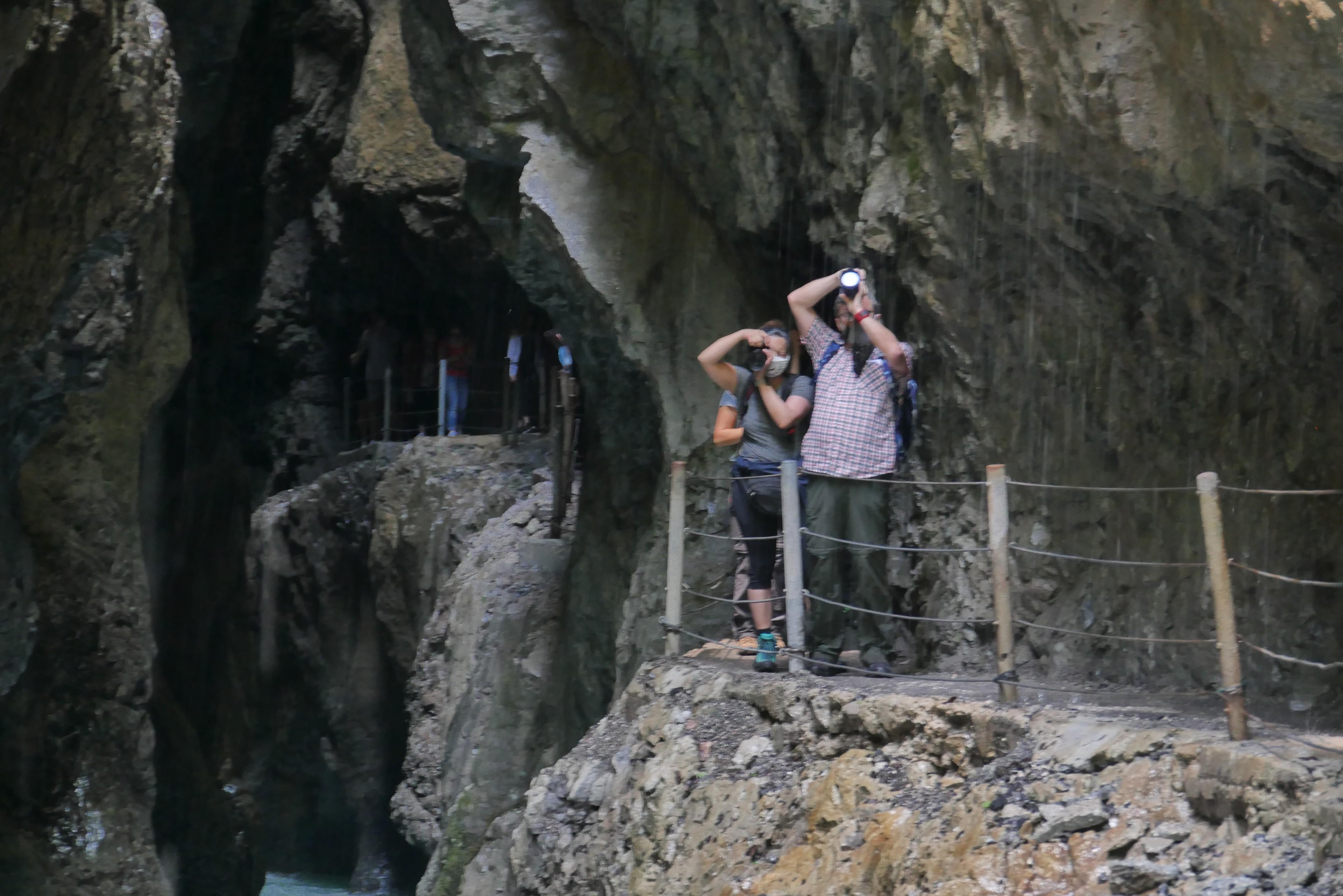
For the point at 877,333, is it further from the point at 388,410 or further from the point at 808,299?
the point at 388,410

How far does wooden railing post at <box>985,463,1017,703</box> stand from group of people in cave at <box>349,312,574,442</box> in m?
13.8

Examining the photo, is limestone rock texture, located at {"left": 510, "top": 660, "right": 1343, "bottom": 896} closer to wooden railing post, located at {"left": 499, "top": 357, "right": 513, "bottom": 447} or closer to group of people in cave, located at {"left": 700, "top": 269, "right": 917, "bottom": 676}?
group of people in cave, located at {"left": 700, "top": 269, "right": 917, "bottom": 676}

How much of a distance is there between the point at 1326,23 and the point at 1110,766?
2392mm

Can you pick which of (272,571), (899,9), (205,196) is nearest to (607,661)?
(899,9)

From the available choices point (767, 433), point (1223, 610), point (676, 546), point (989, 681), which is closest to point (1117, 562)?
point (989, 681)

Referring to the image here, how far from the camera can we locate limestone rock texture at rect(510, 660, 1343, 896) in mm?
3844

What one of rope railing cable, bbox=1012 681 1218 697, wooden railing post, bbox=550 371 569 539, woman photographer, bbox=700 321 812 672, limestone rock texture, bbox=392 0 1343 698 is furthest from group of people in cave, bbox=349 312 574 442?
rope railing cable, bbox=1012 681 1218 697

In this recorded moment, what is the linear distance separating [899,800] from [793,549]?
1560mm

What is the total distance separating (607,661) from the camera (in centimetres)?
1223

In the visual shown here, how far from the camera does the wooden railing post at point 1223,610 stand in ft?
13.5

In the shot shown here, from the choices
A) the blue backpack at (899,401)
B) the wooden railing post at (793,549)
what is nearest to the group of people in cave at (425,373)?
the blue backpack at (899,401)

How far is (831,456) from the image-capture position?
22.0 feet

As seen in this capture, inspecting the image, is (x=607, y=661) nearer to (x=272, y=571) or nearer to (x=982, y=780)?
(x=982, y=780)

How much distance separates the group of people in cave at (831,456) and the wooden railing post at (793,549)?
154 millimetres
